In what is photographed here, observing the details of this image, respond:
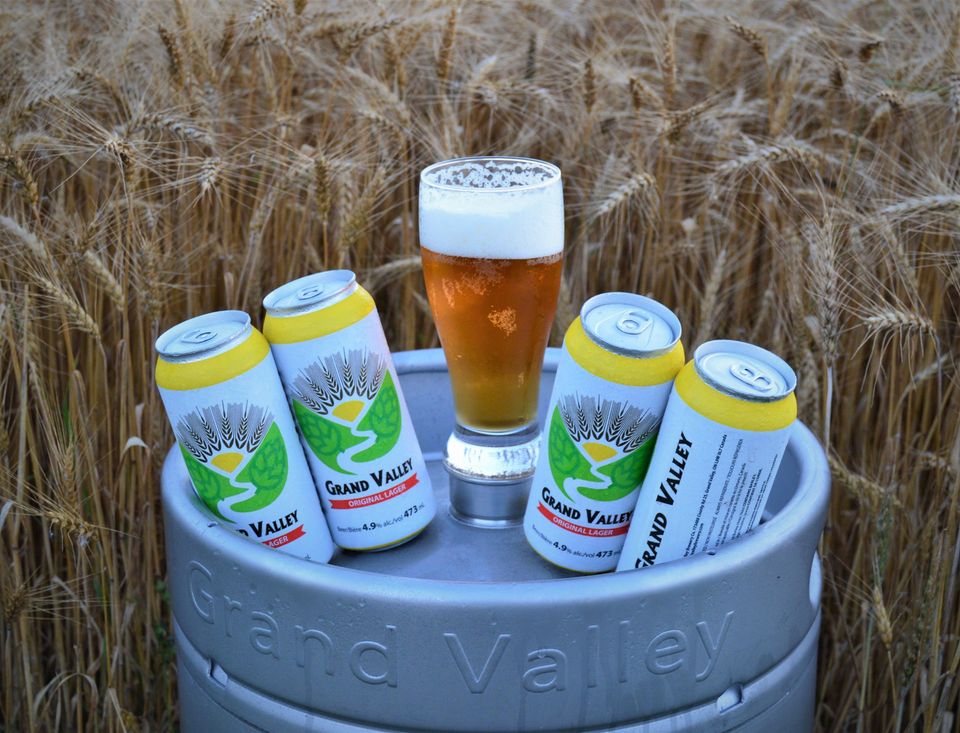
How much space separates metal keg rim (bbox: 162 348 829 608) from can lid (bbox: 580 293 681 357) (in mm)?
187

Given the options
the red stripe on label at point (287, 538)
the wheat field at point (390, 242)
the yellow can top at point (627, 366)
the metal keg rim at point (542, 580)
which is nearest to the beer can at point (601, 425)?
the yellow can top at point (627, 366)

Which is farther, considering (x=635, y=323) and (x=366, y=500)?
(x=366, y=500)

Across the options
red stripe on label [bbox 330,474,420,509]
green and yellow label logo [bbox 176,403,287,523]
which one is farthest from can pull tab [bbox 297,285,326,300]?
red stripe on label [bbox 330,474,420,509]

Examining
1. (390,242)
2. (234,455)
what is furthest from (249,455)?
(390,242)

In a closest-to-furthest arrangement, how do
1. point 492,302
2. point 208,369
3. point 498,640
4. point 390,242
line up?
point 498,640
point 208,369
point 492,302
point 390,242

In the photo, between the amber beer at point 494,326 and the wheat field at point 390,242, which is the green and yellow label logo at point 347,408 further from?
the wheat field at point 390,242

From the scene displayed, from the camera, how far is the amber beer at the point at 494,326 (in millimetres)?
1045

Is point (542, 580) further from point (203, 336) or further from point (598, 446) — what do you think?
point (203, 336)

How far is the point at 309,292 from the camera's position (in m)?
1.01

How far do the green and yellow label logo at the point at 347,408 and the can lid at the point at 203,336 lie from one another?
0.08 m

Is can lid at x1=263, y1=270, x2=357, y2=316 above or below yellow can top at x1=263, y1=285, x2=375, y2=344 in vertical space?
above

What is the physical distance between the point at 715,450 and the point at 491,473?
0.31m

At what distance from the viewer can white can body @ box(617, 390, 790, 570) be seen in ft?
2.97

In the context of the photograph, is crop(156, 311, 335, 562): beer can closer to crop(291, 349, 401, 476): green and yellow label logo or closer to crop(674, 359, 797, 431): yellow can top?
crop(291, 349, 401, 476): green and yellow label logo
